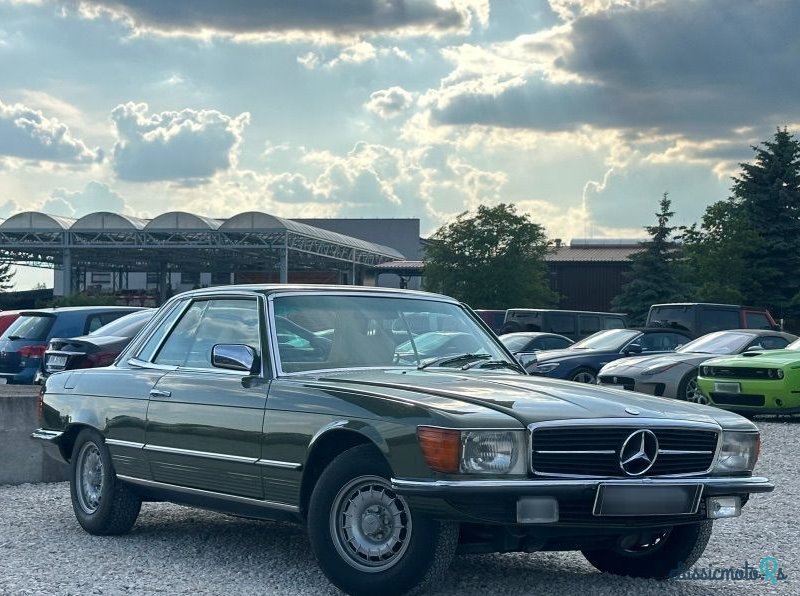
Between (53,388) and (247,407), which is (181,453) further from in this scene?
(53,388)

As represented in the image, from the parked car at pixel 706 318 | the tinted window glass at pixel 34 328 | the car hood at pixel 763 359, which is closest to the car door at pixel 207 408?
the tinted window glass at pixel 34 328

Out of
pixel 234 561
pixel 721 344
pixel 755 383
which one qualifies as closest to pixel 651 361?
pixel 721 344

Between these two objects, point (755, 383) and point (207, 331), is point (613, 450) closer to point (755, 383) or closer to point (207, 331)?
point (207, 331)

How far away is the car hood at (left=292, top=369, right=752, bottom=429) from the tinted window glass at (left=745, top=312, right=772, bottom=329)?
1776 cm

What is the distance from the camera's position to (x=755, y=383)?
54.7 ft

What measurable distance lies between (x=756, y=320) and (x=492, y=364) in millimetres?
17781

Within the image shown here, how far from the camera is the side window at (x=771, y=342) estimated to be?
19.5m

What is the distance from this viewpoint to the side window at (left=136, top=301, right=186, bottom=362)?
7812 millimetres

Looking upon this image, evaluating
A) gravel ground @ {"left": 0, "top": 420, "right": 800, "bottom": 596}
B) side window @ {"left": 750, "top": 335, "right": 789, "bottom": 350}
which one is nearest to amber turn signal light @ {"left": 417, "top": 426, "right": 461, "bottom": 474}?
gravel ground @ {"left": 0, "top": 420, "right": 800, "bottom": 596}

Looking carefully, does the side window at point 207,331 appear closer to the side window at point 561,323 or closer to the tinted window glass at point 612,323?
the side window at point 561,323

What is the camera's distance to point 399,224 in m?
97.2

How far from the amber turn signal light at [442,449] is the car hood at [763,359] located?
485 inches

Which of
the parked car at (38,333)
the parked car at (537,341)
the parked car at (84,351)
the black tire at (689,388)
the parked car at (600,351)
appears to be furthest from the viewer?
the parked car at (537,341)

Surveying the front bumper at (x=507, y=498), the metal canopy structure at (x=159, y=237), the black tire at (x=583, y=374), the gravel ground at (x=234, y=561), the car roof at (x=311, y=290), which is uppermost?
the metal canopy structure at (x=159, y=237)
